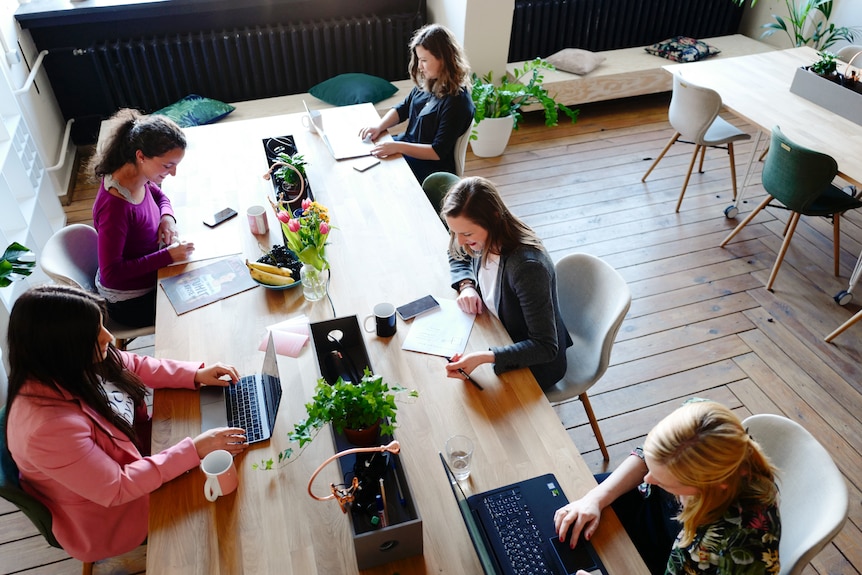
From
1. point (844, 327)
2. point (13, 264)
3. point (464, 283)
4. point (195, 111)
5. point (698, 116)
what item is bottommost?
point (844, 327)

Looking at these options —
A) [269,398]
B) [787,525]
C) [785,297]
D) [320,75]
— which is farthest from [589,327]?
[320,75]

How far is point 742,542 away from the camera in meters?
1.40

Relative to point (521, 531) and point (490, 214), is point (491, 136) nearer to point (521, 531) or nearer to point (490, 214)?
point (490, 214)

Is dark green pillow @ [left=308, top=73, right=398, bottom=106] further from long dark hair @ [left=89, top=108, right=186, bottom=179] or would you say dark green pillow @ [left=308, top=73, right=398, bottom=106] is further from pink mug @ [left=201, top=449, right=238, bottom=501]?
pink mug @ [left=201, top=449, right=238, bottom=501]

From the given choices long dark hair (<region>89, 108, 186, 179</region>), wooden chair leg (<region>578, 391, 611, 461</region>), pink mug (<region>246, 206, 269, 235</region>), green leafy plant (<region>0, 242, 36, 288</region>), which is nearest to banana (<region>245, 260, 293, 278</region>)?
pink mug (<region>246, 206, 269, 235</region>)

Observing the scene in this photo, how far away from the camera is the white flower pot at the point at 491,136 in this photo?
454cm

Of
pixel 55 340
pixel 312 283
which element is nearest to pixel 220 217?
pixel 312 283

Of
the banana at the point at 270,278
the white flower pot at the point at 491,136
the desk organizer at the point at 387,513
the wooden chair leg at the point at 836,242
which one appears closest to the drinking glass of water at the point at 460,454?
the desk organizer at the point at 387,513

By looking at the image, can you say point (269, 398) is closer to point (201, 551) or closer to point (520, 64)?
point (201, 551)

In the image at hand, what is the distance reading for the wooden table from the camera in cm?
334

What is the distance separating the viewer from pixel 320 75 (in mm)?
4996

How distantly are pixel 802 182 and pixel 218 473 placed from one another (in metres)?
3.19

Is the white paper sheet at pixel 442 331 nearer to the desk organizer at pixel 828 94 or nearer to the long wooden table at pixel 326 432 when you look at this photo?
the long wooden table at pixel 326 432

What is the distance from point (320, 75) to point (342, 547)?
4248 mm
